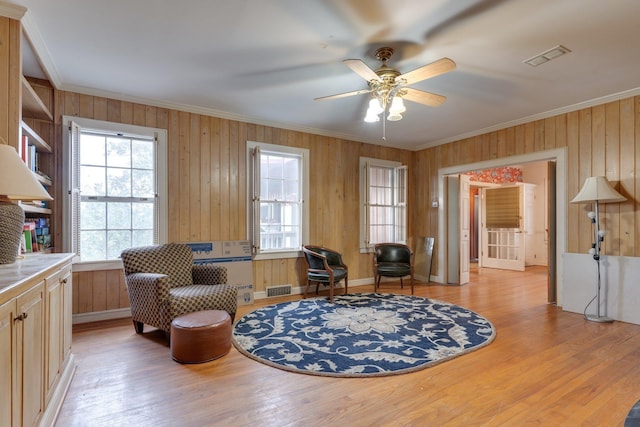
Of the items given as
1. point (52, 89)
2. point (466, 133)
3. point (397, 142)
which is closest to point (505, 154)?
point (466, 133)

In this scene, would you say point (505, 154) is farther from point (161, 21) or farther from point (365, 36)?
point (161, 21)

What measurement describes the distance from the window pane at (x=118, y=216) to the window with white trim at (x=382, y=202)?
137 inches

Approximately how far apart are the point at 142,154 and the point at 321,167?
2551mm

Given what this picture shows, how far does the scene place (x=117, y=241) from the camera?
381 centimetres

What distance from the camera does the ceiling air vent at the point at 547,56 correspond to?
2740 millimetres

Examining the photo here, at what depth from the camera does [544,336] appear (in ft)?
10.4

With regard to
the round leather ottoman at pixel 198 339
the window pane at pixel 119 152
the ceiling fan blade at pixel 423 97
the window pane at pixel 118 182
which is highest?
the ceiling fan blade at pixel 423 97

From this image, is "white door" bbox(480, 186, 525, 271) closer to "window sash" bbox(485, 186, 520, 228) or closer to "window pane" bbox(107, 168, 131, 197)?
"window sash" bbox(485, 186, 520, 228)

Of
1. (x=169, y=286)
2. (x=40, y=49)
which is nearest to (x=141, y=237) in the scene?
(x=169, y=286)

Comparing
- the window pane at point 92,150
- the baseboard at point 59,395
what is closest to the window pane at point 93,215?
the window pane at point 92,150

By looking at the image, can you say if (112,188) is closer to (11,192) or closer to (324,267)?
(11,192)

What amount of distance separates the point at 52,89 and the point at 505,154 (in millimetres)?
5835

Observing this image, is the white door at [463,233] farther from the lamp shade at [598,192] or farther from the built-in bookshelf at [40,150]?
the built-in bookshelf at [40,150]

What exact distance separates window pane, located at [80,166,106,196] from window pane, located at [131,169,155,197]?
1.02 feet
